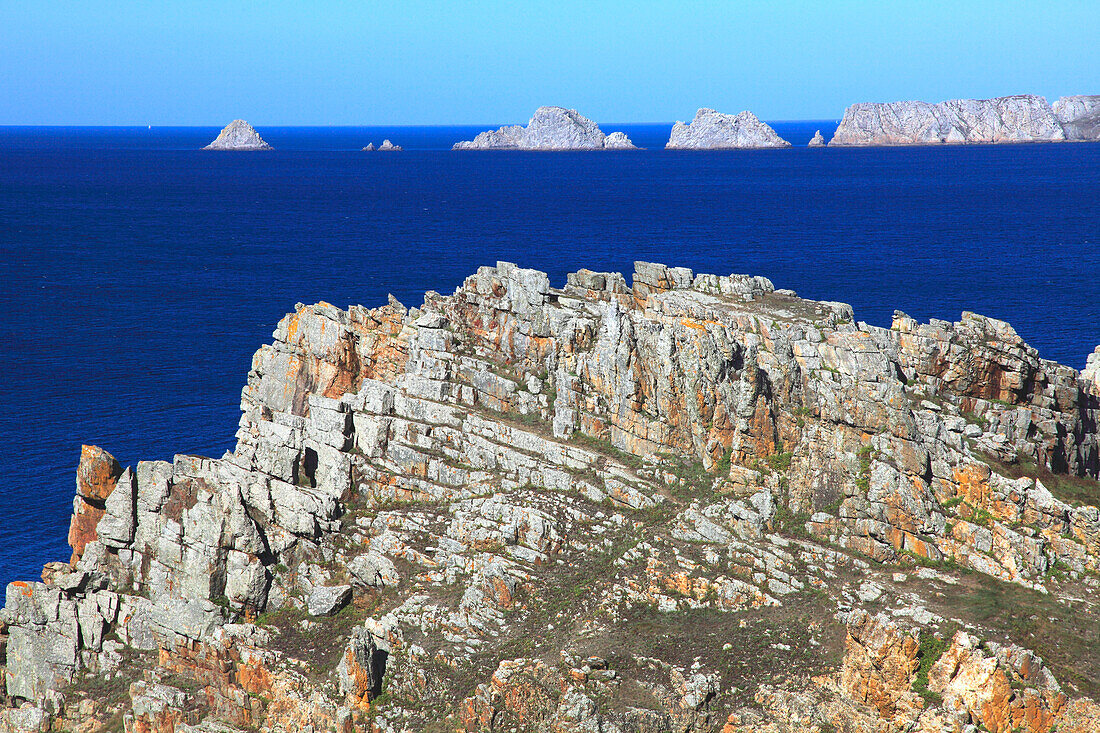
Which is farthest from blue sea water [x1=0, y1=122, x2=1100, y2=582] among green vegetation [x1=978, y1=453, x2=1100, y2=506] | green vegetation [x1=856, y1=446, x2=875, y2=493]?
green vegetation [x1=856, y1=446, x2=875, y2=493]

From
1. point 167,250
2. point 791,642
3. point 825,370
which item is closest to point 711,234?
point 167,250

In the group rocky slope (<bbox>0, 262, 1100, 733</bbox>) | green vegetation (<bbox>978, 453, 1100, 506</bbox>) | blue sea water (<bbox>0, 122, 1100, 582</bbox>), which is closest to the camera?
rocky slope (<bbox>0, 262, 1100, 733</bbox>)

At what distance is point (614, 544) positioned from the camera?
4678cm

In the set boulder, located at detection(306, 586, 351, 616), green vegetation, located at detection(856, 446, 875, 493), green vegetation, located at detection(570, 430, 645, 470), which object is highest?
green vegetation, located at detection(856, 446, 875, 493)

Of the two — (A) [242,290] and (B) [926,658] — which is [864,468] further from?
(A) [242,290]

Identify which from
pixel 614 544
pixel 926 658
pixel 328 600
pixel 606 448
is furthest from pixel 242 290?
pixel 926 658

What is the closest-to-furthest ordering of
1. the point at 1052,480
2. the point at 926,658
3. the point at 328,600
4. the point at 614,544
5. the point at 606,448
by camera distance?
the point at 926,658, the point at 614,544, the point at 328,600, the point at 1052,480, the point at 606,448

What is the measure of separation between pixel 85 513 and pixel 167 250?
139 meters

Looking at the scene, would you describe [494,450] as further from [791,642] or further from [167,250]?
[167,250]

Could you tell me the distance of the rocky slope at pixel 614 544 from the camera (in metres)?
38.1

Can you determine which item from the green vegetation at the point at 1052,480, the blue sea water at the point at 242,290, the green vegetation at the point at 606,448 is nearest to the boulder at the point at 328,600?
the green vegetation at the point at 606,448

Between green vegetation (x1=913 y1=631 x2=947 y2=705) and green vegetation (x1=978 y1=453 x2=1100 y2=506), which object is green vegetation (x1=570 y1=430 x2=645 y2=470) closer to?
green vegetation (x1=978 y1=453 x2=1100 y2=506)

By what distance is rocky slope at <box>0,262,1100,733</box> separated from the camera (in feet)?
125

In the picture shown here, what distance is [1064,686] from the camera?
35344mm
